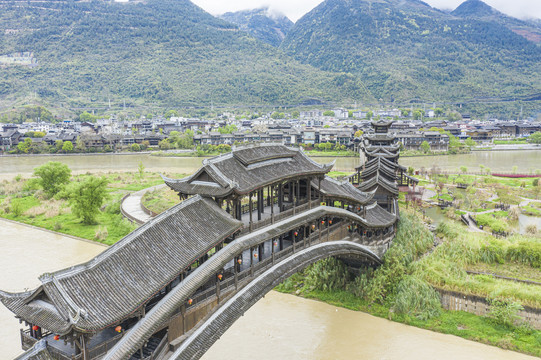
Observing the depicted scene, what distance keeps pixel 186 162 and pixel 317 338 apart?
6469 cm

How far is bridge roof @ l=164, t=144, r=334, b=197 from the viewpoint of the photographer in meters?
15.4

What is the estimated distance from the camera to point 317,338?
20672 millimetres

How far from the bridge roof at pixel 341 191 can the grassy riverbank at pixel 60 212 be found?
66.2ft

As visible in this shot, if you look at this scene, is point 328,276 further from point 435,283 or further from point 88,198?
point 88,198

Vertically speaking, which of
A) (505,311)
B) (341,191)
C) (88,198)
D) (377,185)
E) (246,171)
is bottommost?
(505,311)

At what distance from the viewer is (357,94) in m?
181

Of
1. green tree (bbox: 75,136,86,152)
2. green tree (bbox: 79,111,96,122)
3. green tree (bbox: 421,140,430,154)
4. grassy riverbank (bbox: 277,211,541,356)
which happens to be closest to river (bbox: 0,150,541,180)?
green tree (bbox: 421,140,430,154)

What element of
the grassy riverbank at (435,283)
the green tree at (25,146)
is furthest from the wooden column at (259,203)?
the green tree at (25,146)

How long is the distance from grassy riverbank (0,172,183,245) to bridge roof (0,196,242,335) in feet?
75.2

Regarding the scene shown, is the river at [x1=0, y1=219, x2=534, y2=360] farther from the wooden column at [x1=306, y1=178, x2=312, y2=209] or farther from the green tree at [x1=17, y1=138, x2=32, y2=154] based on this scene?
the green tree at [x1=17, y1=138, x2=32, y2=154]

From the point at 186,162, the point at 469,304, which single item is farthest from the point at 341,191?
the point at 186,162

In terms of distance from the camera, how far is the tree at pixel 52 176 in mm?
48406

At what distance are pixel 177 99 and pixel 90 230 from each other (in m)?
145

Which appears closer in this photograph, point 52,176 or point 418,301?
point 418,301
